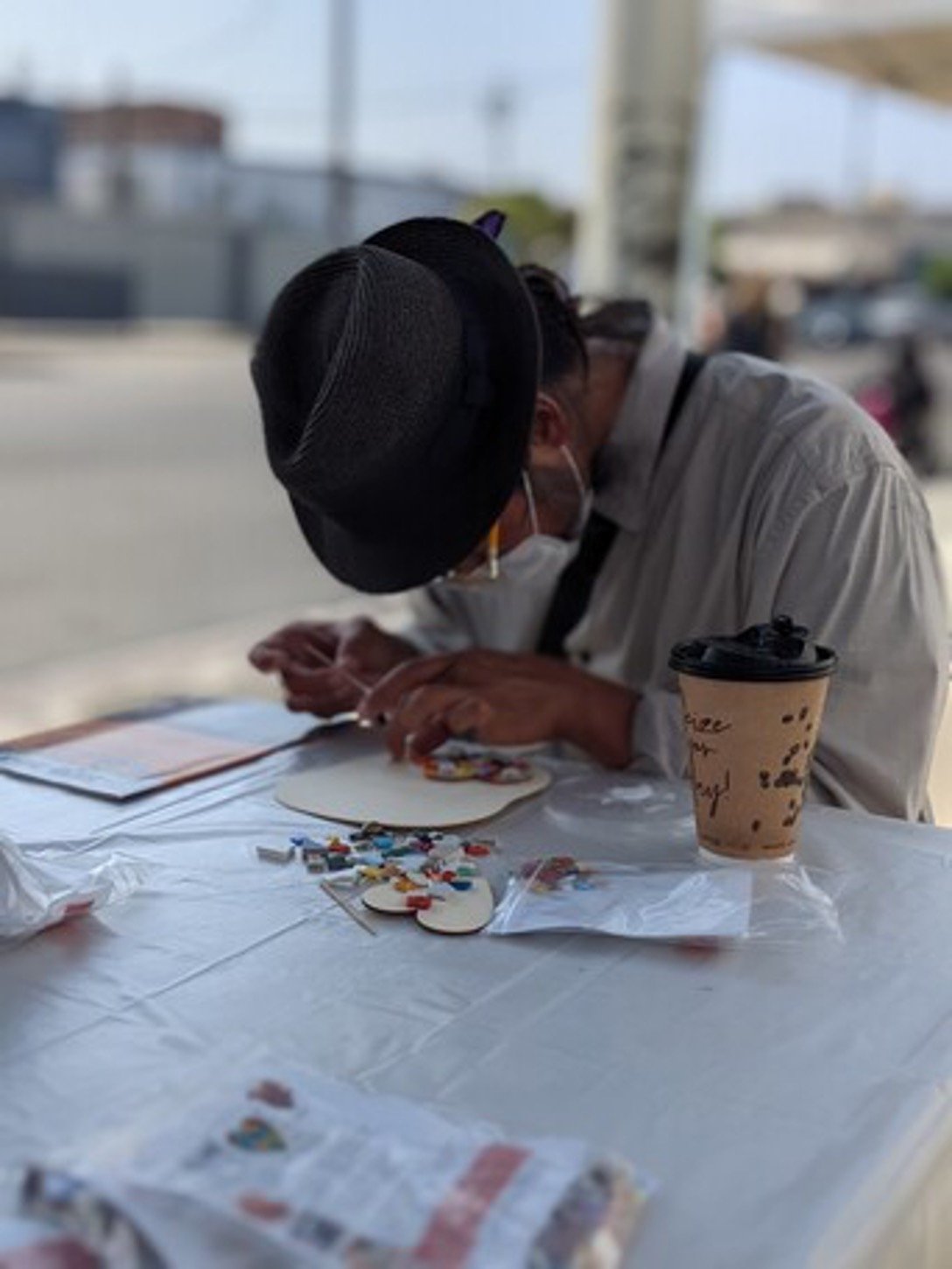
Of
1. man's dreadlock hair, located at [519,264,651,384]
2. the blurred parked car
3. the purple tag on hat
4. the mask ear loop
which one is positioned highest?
the purple tag on hat

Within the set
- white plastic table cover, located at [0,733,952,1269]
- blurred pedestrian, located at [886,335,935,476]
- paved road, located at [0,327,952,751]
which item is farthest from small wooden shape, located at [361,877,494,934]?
blurred pedestrian, located at [886,335,935,476]

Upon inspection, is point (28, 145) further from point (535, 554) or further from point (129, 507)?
point (535, 554)

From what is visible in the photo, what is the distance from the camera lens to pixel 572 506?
168cm

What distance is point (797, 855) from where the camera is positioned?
122 centimetres

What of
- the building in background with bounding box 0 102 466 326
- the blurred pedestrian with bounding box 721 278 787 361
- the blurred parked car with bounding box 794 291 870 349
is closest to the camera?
the building in background with bounding box 0 102 466 326

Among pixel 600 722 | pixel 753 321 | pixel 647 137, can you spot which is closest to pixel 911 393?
pixel 753 321

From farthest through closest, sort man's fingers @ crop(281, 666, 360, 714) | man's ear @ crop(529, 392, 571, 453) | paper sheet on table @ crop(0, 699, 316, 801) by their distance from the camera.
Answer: man's fingers @ crop(281, 666, 360, 714)
man's ear @ crop(529, 392, 571, 453)
paper sheet on table @ crop(0, 699, 316, 801)

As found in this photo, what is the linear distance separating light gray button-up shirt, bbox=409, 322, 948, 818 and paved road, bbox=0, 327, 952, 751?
1.31m

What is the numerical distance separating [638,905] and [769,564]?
1.91 feet

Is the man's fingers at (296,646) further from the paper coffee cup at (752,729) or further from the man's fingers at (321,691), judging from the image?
the paper coffee cup at (752,729)

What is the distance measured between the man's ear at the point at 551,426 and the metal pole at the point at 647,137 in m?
2.88

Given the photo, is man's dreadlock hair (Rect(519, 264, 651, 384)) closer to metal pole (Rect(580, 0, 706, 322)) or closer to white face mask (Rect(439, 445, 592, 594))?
white face mask (Rect(439, 445, 592, 594))

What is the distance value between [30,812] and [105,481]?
6778 millimetres

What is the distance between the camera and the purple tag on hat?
150cm
